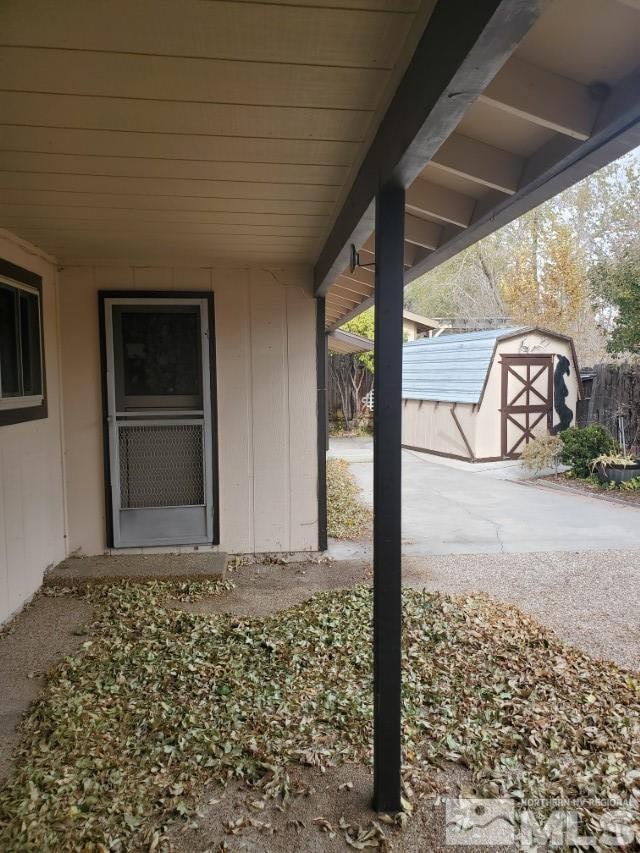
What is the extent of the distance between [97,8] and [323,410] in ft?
11.5

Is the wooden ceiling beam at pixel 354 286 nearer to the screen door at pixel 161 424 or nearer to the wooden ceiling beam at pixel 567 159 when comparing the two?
the screen door at pixel 161 424

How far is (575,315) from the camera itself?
18.1 m

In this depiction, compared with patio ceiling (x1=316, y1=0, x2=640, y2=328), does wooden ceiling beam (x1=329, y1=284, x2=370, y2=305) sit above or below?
above

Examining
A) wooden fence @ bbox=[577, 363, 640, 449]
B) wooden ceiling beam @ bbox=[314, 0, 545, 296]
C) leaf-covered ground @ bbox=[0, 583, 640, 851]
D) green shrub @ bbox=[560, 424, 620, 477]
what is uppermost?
wooden ceiling beam @ bbox=[314, 0, 545, 296]

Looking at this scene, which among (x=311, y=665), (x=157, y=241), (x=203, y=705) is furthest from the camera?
(x=157, y=241)

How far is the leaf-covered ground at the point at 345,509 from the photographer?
5.51m

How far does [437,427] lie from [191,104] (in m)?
10.1

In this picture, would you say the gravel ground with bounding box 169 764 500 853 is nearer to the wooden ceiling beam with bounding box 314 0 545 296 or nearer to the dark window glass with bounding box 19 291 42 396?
the wooden ceiling beam with bounding box 314 0 545 296

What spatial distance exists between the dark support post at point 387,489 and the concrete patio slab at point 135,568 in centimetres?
229

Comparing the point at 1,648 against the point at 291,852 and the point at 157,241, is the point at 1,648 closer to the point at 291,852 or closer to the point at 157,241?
the point at 291,852

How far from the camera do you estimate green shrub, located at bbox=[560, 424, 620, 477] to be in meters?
8.41

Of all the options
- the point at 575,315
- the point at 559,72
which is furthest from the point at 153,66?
the point at 575,315

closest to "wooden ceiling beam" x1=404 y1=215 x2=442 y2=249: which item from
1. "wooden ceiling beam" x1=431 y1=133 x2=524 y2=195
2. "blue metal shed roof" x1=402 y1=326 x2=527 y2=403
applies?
"wooden ceiling beam" x1=431 y1=133 x2=524 y2=195

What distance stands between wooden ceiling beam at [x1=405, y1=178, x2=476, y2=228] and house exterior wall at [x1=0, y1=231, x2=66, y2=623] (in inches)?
95.6
